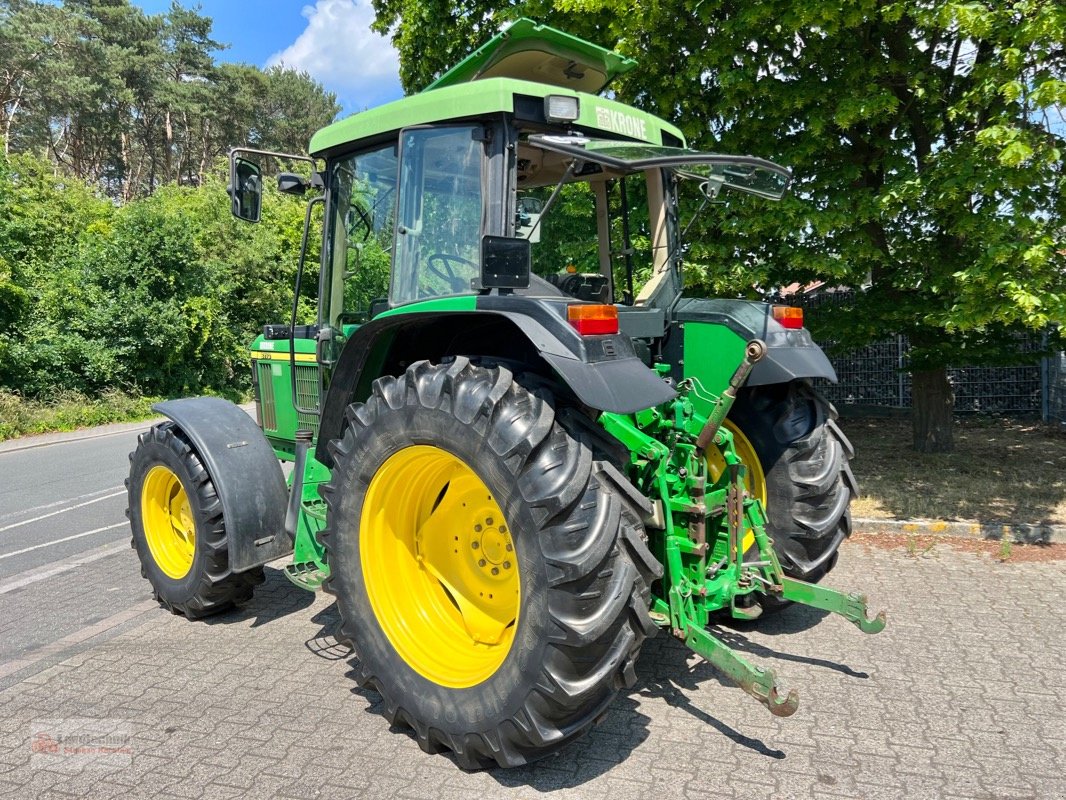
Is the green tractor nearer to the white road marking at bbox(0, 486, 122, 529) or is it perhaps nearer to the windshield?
the windshield

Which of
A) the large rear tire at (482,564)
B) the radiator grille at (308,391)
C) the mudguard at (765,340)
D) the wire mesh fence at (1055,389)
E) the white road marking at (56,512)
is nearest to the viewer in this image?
the large rear tire at (482,564)

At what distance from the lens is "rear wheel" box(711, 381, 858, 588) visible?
3973 millimetres

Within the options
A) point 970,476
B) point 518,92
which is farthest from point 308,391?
point 970,476

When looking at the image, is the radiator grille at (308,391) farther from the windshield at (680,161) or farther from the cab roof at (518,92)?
the windshield at (680,161)

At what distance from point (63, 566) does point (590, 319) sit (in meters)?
5.04

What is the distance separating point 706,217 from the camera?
289 inches

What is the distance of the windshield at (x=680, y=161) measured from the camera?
2834 millimetres

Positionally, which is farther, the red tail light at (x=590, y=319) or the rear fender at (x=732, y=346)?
the rear fender at (x=732, y=346)

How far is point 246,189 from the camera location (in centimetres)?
409

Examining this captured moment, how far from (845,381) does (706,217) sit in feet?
21.5

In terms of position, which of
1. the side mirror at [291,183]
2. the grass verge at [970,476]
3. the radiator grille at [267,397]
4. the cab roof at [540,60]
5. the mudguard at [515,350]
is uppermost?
the cab roof at [540,60]

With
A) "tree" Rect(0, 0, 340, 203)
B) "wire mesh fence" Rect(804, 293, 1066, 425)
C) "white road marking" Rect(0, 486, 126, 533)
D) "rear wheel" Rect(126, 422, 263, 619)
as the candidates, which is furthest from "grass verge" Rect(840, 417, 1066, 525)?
"tree" Rect(0, 0, 340, 203)

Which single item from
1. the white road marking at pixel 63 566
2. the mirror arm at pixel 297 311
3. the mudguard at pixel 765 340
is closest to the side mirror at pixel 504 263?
the mudguard at pixel 765 340

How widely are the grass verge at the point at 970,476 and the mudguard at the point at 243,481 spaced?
4.80 metres
